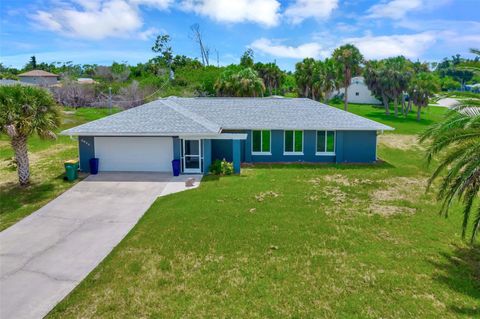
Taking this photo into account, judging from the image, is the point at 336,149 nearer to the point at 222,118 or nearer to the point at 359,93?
the point at 222,118

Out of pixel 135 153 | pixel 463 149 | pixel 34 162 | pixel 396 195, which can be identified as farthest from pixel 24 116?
pixel 396 195

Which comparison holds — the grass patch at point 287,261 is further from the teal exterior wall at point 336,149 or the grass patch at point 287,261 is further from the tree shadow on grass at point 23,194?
the teal exterior wall at point 336,149

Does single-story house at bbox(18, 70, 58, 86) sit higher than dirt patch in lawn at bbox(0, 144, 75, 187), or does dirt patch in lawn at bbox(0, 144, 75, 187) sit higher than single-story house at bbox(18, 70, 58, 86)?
single-story house at bbox(18, 70, 58, 86)

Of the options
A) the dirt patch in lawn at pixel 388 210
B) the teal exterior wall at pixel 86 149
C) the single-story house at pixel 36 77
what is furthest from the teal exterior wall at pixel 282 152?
the single-story house at pixel 36 77

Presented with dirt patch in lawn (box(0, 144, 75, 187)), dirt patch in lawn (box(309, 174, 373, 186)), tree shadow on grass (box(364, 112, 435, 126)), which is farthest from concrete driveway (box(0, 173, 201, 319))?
tree shadow on grass (box(364, 112, 435, 126))

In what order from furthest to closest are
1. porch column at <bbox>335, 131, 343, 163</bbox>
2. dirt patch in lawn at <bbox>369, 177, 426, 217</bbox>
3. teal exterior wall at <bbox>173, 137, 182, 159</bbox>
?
porch column at <bbox>335, 131, 343, 163</bbox>
teal exterior wall at <bbox>173, 137, 182, 159</bbox>
dirt patch in lawn at <bbox>369, 177, 426, 217</bbox>

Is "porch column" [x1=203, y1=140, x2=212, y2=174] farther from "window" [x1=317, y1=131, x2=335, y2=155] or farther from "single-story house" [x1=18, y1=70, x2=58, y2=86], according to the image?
"single-story house" [x1=18, y1=70, x2=58, y2=86]

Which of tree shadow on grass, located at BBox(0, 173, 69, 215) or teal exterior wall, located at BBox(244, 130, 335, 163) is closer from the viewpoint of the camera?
tree shadow on grass, located at BBox(0, 173, 69, 215)
